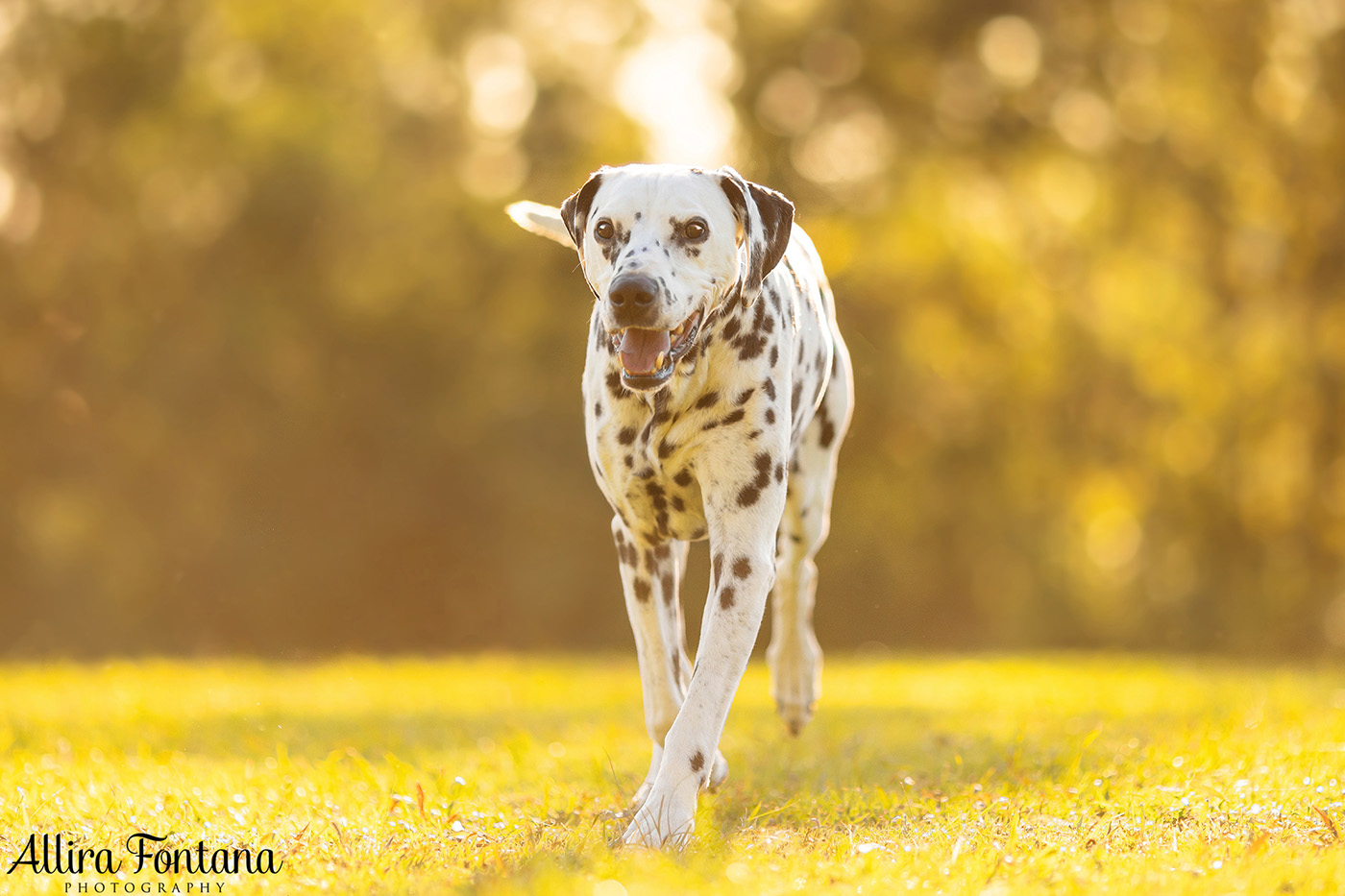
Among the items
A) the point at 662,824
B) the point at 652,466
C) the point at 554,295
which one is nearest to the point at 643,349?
the point at 652,466

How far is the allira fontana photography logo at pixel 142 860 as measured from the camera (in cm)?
388

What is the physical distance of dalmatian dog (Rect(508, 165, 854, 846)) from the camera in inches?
168

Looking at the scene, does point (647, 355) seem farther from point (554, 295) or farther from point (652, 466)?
point (554, 295)

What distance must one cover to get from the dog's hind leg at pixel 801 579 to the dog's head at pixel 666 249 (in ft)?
4.58

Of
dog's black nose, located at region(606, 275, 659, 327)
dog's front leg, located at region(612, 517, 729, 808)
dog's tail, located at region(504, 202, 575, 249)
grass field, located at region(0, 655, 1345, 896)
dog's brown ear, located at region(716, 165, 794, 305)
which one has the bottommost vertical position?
grass field, located at region(0, 655, 1345, 896)

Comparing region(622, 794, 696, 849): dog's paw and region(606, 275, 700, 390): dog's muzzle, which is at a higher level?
region(606, 275, 700, 390): dog's muzzle

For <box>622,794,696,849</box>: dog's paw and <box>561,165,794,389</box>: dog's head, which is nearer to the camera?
<box>622,794,696,849</box>: dog's paw

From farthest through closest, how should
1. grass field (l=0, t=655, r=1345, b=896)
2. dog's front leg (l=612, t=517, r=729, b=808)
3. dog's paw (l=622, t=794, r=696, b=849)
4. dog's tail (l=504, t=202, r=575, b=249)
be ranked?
dog's tail (l=504, t=202, r=575, b=249) → dog's front leg (l=612, t=517, r=729, b=808) → dog's paw (l=622, t=794, r=696, b=849) → grass field (l=0, t=655, r=1345, b=896)

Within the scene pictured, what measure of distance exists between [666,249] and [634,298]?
0.90ft

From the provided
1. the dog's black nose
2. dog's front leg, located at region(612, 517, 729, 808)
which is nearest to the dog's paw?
dog's front leg, located at region(612, 517, 729, 808)

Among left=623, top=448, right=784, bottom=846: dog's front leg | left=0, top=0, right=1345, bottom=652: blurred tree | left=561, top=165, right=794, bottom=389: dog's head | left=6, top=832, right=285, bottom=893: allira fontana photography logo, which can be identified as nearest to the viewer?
left=6, top=832, right=285, bottom=893: allira fontana photography logo

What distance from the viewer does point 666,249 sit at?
438 cm

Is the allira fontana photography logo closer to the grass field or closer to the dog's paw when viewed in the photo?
the grass field

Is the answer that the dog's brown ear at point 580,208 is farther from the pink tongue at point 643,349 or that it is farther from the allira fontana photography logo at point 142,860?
the allira fontana photography logo at point 142,860
